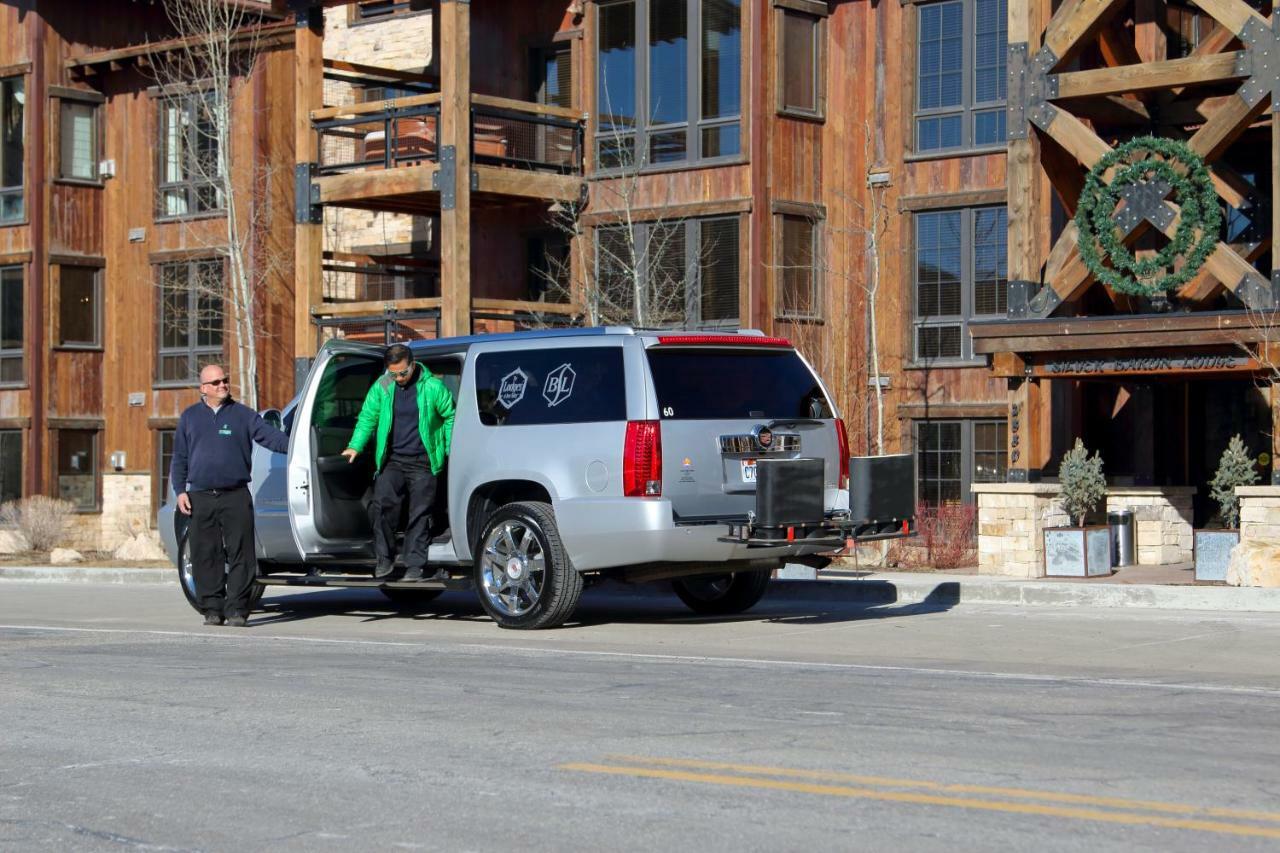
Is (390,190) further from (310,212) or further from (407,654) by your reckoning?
(407,654)

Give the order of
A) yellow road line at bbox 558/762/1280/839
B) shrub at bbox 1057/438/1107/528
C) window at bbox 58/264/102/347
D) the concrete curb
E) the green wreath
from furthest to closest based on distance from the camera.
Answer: window at bbox 58/264/102/347, the concrete curb, shrub at bbox 1057/438/1107/528, the green wreath, yellow road line at bbox 558/762/1280/839

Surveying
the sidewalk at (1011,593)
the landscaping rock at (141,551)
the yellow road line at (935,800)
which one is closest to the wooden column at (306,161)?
the landscaping rock at (141,551)

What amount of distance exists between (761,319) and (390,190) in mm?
5780

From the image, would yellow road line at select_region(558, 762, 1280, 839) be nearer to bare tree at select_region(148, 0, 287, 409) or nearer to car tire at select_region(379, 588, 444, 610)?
car tire at select_region(379, 588, 444, 610)

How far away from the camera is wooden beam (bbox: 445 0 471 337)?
27047mm

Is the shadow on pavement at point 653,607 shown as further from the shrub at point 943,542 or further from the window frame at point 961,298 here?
the window frame at point 961,298

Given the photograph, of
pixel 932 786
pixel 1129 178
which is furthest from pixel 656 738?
pixel 1129 178

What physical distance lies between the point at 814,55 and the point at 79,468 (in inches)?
647

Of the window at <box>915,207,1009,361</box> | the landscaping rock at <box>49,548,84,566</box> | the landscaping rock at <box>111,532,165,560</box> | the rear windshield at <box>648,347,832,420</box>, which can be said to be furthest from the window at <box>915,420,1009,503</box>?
the landscaping rock at <box>49,548,84,566</box>

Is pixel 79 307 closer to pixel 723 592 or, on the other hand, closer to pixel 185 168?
pixel 185 168

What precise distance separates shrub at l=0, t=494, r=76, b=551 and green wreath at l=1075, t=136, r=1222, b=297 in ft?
59.3

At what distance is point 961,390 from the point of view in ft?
85.0

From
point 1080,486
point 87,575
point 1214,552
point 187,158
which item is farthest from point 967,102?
point 187,158

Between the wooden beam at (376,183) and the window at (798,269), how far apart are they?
5055 millimetres
